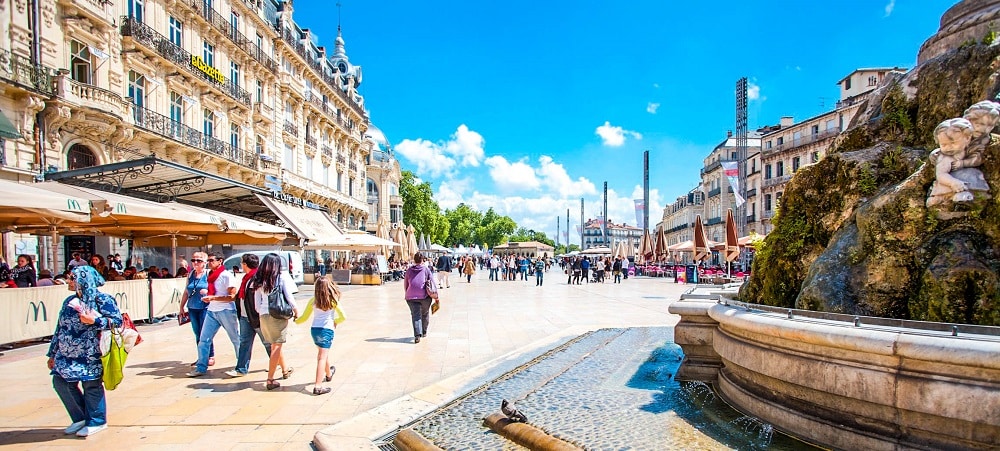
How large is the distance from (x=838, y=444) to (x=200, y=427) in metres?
4.79

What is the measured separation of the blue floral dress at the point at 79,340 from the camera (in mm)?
4176

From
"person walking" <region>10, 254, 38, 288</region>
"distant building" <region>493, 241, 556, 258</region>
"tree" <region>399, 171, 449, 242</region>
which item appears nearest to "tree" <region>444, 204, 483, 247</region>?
"distant building" <region>493, 241, 556, 258</region>

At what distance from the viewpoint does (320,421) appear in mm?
4680

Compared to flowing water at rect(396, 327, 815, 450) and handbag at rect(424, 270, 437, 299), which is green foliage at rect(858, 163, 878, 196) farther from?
handbag at rect(424, 270, 437, 299)

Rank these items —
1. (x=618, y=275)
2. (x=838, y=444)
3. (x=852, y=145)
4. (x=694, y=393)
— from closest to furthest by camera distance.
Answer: (x=838, y=444) → (x=694, y=393) → (x=852, y=145) → (x=618, y=275)

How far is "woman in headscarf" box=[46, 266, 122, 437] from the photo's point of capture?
4172mm

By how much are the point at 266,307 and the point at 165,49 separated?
20.1 meters

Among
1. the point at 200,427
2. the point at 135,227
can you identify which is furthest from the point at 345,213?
the point at 200,427

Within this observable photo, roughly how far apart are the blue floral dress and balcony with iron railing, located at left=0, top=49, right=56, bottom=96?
14771mm

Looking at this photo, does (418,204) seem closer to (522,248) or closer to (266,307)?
(522,248)

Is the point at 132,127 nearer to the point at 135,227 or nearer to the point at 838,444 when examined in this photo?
the point at 135,227

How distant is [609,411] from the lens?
441cm

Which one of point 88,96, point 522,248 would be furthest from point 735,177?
point 522,248

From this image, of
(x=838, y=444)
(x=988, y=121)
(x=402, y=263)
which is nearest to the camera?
(x=838, y=444)
